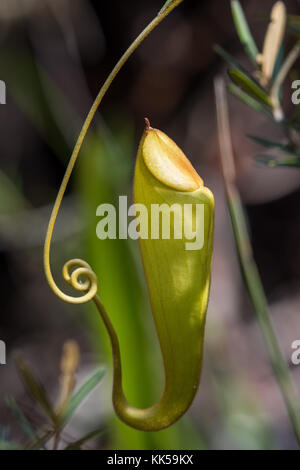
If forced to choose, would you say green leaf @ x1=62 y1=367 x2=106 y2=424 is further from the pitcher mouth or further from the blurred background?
the blurred background

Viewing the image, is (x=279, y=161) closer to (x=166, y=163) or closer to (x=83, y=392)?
(x=166, y=163)

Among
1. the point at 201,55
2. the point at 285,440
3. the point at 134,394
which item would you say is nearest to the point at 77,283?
the point at 134,394

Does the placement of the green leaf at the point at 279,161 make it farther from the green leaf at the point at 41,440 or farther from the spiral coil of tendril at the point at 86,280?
the green leaf at the point at 41,440

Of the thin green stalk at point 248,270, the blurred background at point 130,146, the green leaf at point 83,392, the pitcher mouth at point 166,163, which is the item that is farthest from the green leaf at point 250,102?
the blurred background at point 130,146

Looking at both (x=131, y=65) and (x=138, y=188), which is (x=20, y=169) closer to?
(x=131, y=65)

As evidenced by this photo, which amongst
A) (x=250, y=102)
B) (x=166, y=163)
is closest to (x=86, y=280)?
(x=166, y=163)

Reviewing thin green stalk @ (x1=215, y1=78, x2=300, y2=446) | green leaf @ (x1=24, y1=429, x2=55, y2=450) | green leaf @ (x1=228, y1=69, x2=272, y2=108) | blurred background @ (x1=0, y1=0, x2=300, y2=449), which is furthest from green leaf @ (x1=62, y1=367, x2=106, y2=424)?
blurred background @ (x1=0, y1=0, x2=300, y2=449)
